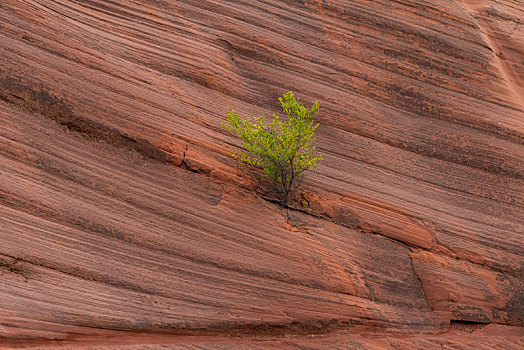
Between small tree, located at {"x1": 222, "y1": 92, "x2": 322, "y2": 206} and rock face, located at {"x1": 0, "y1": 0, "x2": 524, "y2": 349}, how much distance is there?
388mm

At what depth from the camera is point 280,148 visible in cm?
1420

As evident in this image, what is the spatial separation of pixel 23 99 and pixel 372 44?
10.5m

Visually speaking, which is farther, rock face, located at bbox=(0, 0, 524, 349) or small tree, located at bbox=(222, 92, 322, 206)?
small tree, located at bbox=(222, 92, 322, 206)

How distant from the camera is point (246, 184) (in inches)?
567

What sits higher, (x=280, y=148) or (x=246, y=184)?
(x=280, y=148)

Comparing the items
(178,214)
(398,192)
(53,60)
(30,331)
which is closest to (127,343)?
(30,331)

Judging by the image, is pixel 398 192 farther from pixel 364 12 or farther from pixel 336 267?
pixel 364 12

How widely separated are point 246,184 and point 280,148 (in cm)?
128

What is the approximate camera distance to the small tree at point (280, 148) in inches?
551

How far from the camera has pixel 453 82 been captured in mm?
17891

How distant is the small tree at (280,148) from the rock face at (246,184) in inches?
15.3

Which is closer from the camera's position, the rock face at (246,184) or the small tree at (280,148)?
the rock face at (246,184)

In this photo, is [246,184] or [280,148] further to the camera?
[246,184]

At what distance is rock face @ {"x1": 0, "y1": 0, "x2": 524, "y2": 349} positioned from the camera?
1209 cm
